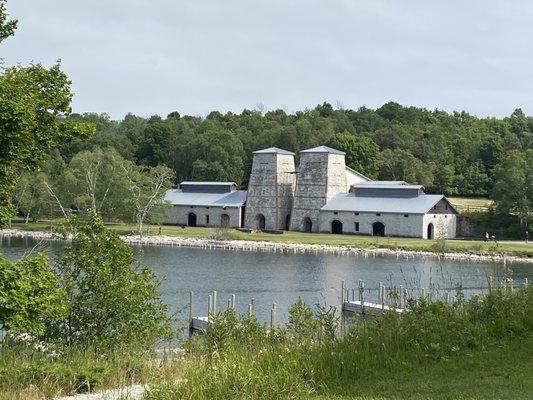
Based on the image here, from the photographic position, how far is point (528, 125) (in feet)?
317

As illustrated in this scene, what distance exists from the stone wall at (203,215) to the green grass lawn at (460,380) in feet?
202

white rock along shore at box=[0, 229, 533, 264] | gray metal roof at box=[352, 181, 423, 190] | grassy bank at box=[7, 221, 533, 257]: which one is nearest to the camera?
white rock along shore at box=[0, 229, 533, 264]

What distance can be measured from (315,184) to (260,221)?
22.3 ft

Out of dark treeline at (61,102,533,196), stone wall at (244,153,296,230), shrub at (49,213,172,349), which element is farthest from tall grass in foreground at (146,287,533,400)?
dark treeline at (61,102,533,196)

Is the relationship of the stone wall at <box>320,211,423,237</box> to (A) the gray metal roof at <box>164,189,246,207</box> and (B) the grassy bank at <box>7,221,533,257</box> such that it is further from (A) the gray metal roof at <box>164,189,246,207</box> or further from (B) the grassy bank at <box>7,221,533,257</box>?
(A) the gray metal roof at <box>164,189,246,207</box>

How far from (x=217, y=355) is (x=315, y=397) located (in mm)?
1510

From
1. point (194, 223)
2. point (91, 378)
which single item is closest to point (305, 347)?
point (91, 378)

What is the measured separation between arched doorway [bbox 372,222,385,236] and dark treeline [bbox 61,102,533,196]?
51.8ft

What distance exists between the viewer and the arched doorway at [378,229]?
205ft

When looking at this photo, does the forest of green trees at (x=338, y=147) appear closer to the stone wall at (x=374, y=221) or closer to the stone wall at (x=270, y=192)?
the stone wall at (x=374, y=221)

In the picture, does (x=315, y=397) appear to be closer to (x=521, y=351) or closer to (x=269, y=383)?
(x=269, y=383)

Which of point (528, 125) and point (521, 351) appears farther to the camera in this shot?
point (528, 125)

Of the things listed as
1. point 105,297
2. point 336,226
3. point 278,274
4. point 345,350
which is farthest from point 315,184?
point 345,350

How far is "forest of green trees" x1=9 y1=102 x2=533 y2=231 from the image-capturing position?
209 ft
